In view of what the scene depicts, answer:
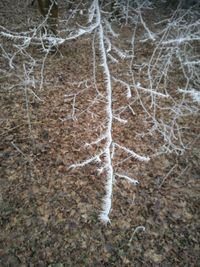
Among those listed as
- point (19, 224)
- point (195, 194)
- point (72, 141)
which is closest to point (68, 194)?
point (19, 224)

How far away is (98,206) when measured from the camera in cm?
530

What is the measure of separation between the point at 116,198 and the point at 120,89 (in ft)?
12.6

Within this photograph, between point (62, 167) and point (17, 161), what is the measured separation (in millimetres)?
917

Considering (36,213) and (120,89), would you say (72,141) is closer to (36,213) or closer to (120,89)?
(36,213)

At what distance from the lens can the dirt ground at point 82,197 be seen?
4.64 metres

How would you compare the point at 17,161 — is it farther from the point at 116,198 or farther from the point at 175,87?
the point at 175,87

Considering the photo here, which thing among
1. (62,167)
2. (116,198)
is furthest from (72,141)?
(116,198)

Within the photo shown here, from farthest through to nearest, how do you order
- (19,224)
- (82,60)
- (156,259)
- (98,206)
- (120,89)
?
(82,60), (120,89), (98,206), (19,224), (156,259)

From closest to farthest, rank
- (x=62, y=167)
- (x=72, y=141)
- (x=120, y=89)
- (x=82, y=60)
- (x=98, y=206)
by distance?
(x=98, y=206) < (x=62, y=167) < (x=72, y=141) < (x=120, y=89) < (x=82, y=60)

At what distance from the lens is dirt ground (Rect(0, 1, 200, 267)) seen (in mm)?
4641

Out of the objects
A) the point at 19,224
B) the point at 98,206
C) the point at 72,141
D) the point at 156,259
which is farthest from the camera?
the point at 72,141

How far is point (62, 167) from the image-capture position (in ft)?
19.7

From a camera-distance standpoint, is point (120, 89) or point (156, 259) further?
point (120, 89)

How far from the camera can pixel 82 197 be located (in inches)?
215
